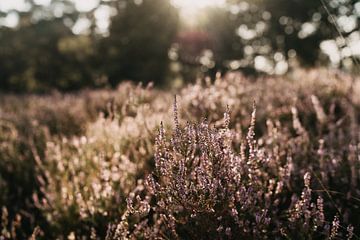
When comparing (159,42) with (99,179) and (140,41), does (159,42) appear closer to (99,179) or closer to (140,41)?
(140,41)

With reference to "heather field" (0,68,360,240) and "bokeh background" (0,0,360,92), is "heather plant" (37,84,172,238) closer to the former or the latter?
"heather field" (0,68,360,240)

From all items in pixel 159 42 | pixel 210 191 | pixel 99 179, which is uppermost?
pixel 159 42

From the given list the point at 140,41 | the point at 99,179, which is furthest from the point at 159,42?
the point at 99,179

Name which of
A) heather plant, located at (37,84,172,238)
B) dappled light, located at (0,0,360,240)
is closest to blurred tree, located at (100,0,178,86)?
dappled light, located at (0,0,360,240)

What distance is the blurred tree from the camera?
23.1 meters

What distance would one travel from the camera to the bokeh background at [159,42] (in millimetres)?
22484

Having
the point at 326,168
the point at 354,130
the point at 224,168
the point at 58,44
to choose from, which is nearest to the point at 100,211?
the point at 224,168

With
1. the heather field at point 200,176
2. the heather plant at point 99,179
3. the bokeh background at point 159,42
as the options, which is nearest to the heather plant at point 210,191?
the heather field at point 200,176

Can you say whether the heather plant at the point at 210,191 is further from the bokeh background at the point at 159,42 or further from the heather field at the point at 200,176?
the bokeh background at the point at 159,42

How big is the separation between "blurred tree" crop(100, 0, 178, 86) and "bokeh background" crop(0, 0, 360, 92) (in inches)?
2.1

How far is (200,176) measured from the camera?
193cm

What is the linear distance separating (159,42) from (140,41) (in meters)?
1.04

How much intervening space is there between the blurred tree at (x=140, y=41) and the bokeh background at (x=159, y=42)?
53 mm

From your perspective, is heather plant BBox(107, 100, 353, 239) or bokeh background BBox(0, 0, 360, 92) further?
bokeh background BBox(0, 0, 360, 92)
